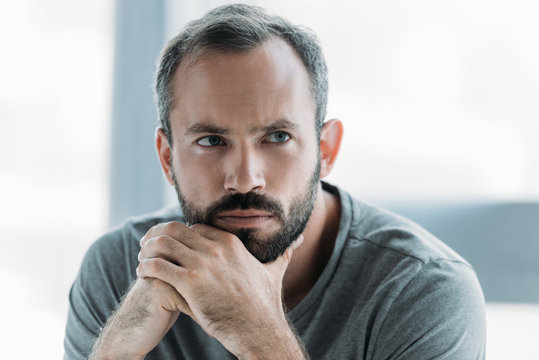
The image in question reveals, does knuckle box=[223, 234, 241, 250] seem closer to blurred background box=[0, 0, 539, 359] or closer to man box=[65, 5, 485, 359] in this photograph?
man box=[65, 5, 485, 359]

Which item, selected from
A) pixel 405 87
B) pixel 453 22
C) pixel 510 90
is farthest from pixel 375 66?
pixel 510 90

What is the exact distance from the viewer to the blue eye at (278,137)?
1.29 m

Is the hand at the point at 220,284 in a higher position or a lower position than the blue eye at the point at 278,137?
lower

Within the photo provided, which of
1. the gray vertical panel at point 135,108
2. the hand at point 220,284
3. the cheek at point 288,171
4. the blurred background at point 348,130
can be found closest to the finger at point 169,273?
the hand at point 220,284

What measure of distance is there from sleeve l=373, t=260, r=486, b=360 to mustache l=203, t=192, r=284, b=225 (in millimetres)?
300

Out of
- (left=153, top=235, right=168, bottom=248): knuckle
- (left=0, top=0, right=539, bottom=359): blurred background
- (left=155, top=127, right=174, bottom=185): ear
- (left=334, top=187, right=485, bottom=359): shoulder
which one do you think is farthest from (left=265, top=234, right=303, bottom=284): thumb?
(left=0, top=0, right=539, bottom=359): blurred background

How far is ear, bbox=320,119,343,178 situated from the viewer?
1.46 metres

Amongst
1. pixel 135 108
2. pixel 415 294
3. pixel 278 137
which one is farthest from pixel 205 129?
pixel 135 108

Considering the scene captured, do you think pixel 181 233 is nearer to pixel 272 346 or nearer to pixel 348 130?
pixel 272 346

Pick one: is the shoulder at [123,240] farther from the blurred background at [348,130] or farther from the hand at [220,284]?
the blurred background at [348,130]

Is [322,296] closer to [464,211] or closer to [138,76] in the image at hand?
[464,211]

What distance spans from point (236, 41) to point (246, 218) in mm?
361

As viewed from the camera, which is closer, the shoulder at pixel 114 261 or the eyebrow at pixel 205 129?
the eyebrow at pixel 205 129

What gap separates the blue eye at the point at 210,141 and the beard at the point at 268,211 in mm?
119
